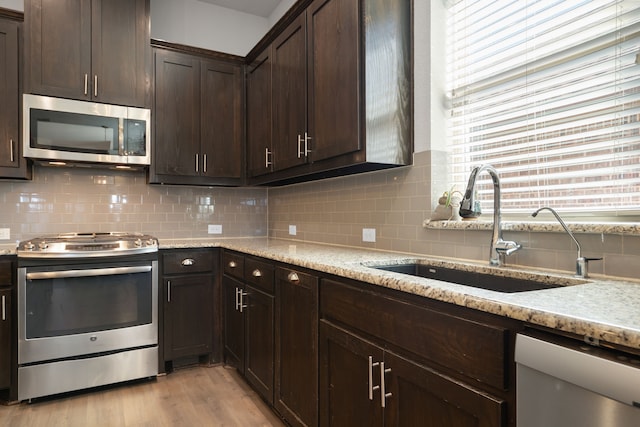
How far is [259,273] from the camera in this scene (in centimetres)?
230

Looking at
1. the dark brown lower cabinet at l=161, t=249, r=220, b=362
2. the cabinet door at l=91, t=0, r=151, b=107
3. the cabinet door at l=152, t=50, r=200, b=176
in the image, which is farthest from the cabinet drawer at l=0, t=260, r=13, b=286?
the cabinet door at l=91, t=0, r=151, b=107

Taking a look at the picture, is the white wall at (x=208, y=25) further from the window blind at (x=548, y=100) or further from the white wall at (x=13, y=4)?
the window blind at (x=548, y=100)

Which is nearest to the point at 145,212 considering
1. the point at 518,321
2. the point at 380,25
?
the point at 380,25

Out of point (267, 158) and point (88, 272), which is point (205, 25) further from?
point (88, 272)

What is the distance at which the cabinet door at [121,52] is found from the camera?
2.80 metres

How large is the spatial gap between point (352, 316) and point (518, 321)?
703 millimetres

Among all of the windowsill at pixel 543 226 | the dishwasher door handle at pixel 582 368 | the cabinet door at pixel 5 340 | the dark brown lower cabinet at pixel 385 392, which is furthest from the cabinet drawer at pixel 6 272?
the dishwasher door handle at pixel 582 368

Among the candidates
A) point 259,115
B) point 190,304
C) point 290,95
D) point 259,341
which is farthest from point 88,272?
point 290,95

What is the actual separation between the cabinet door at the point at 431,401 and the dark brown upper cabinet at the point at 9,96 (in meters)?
2.74

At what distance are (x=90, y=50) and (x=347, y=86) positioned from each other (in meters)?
2.00

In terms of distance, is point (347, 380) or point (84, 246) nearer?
point (347, 380)

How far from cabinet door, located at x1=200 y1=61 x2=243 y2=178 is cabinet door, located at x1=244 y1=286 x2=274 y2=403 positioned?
3.99ft

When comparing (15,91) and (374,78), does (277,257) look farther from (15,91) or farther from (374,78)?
(15,91)

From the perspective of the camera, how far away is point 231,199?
367cm
